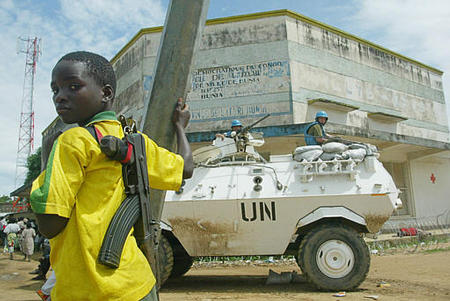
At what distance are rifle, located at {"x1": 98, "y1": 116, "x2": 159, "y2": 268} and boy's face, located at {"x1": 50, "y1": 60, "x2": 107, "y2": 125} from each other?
0.15 meters

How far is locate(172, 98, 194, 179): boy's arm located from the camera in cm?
175

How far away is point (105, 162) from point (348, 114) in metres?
14.7

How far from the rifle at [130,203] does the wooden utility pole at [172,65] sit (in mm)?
121

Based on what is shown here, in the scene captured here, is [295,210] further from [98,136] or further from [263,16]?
[263,16]

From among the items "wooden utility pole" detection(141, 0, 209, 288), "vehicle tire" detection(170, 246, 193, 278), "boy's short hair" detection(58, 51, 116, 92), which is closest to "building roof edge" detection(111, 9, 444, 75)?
"vehicle tire" detection(170, 246, 193, 278)

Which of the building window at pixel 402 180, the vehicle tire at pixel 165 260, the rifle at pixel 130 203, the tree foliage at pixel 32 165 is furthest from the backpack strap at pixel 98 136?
the tree foliage at pixel 32 165

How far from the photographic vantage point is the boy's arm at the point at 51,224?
53.8 inches

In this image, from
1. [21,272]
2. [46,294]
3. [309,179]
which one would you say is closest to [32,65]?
[21,272]

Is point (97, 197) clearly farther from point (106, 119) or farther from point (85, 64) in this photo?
point (85, 64)

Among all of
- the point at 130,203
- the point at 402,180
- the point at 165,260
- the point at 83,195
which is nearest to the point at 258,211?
the point at 165,260

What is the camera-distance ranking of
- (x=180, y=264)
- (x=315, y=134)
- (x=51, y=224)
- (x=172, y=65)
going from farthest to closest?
1. (x=180, y=264)
2. (x=315, y=134)
3. (x=172, y=65)
4. (x=51, y=224)

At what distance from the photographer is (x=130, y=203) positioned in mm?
1519

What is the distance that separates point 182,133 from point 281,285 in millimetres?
5770

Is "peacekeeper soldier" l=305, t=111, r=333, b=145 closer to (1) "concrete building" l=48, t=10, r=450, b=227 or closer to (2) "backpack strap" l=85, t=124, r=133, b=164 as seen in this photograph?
(1) "concrete building" l=48, t=10, r=450, b=227
